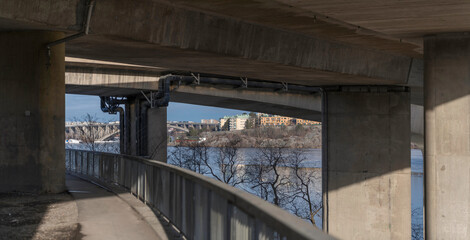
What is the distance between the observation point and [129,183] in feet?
44.0

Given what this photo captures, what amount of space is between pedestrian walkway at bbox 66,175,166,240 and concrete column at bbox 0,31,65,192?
3.68 feet

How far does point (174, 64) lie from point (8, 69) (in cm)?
542

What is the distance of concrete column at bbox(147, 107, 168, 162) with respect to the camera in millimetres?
34469

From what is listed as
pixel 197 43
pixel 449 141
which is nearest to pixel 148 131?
pixel 197 43

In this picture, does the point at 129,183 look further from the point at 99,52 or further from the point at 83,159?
the point at 83,159

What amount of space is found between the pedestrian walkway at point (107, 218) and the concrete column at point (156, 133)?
2057 centimetres

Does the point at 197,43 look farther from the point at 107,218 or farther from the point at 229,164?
the point at 229,164

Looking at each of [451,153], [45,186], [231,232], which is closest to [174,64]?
[45,186]

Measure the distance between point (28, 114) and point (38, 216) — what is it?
3876 mm

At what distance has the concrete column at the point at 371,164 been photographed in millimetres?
21812

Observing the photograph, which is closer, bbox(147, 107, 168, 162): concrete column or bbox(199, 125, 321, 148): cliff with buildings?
bbox(147, 107, 168, 162): concrete column

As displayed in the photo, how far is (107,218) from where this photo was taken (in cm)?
988

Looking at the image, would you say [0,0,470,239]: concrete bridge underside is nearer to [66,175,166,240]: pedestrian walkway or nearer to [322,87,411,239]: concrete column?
[66,175,166,240]: pedestrian walkway

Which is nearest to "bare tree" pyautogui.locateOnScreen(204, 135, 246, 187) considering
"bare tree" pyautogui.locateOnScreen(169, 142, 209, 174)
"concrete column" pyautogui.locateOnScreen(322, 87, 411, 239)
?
"bare tree" pyautogui.locateOnScreen(169, 142, 209, 174)
